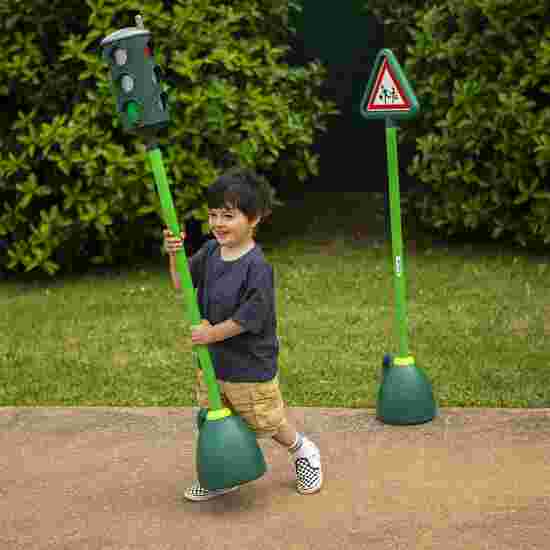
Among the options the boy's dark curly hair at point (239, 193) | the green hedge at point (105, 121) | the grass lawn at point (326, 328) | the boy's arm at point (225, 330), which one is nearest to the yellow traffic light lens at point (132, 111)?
the boy's dark curly hair at point (239, 193)

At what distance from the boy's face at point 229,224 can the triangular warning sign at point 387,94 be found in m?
1.06

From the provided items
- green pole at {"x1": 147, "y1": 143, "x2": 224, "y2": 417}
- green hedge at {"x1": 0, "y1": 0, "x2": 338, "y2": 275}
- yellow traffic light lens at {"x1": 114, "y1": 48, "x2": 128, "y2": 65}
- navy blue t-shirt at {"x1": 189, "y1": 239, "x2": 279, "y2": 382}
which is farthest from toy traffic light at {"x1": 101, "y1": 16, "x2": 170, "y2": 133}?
green hedge at {"x1": 0, "y1": 0, "x2": 338, "y2": 275}

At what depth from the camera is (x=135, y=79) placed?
3.42m

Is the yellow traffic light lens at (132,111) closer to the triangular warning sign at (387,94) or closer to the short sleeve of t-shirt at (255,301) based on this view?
the short sleeve of t-shirt at (255,301)

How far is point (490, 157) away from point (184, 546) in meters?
4.79

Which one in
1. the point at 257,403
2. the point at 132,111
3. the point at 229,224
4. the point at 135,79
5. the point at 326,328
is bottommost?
the point at 326,328

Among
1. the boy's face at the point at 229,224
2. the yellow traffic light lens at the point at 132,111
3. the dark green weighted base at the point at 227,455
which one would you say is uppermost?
the yellow traffic light lens at the point at 132,111

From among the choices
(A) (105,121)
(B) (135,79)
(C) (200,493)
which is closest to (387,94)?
(B) (135,79)

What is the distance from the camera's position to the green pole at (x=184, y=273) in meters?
3.61

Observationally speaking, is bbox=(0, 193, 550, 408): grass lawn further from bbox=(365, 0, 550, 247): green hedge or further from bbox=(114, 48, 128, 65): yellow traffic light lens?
bbox=(114, 48, 128, 65): yellow traffic light lens

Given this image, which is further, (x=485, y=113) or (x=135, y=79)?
(x=485, y=113)

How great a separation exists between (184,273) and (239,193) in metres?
0.33

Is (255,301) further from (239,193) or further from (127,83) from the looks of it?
(127,83)

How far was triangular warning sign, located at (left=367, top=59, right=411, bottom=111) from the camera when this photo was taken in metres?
4.48
